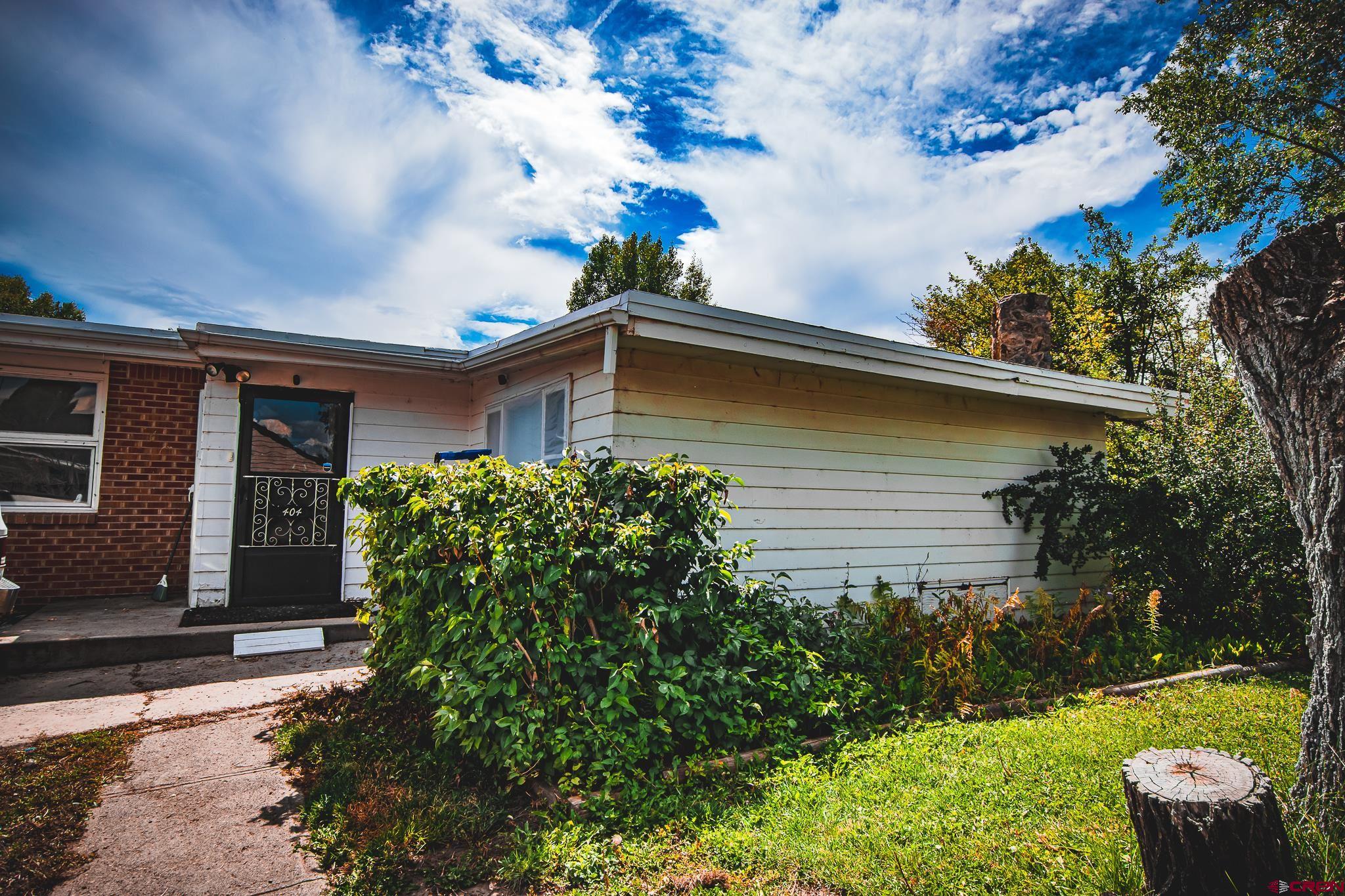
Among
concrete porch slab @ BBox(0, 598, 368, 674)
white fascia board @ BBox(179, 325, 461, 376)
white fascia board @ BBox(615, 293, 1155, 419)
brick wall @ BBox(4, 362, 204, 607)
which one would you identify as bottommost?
concrete porch slab @ BBox(0, 598, 368, 674)

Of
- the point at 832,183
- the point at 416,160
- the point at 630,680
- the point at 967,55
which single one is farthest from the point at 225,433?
the point at 967,55

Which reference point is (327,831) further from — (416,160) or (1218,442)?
(1218,442)

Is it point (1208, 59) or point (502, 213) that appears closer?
point (502, 213)

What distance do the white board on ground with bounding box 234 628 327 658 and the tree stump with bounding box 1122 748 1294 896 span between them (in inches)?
244

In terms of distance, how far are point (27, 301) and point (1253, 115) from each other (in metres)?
36.9

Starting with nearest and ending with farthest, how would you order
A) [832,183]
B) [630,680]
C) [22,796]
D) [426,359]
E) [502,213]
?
[22,796] < [630,680] < [426,359] < [832,183] < [502,213]

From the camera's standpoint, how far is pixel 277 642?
231 inches

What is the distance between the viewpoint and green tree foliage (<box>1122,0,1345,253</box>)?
11.8 m

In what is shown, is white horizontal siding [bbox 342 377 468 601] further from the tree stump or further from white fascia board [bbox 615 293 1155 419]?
the tree stump

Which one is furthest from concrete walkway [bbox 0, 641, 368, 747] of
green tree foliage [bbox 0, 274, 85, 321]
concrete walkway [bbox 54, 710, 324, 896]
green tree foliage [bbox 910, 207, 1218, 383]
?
green tree foliage [bbox 0, 274, 85, 321]

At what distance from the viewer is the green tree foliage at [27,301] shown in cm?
2347

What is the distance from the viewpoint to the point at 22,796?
3.03 m

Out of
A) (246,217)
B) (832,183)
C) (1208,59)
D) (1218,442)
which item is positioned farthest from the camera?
(1208,59)

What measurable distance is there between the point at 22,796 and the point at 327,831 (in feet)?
5.17
